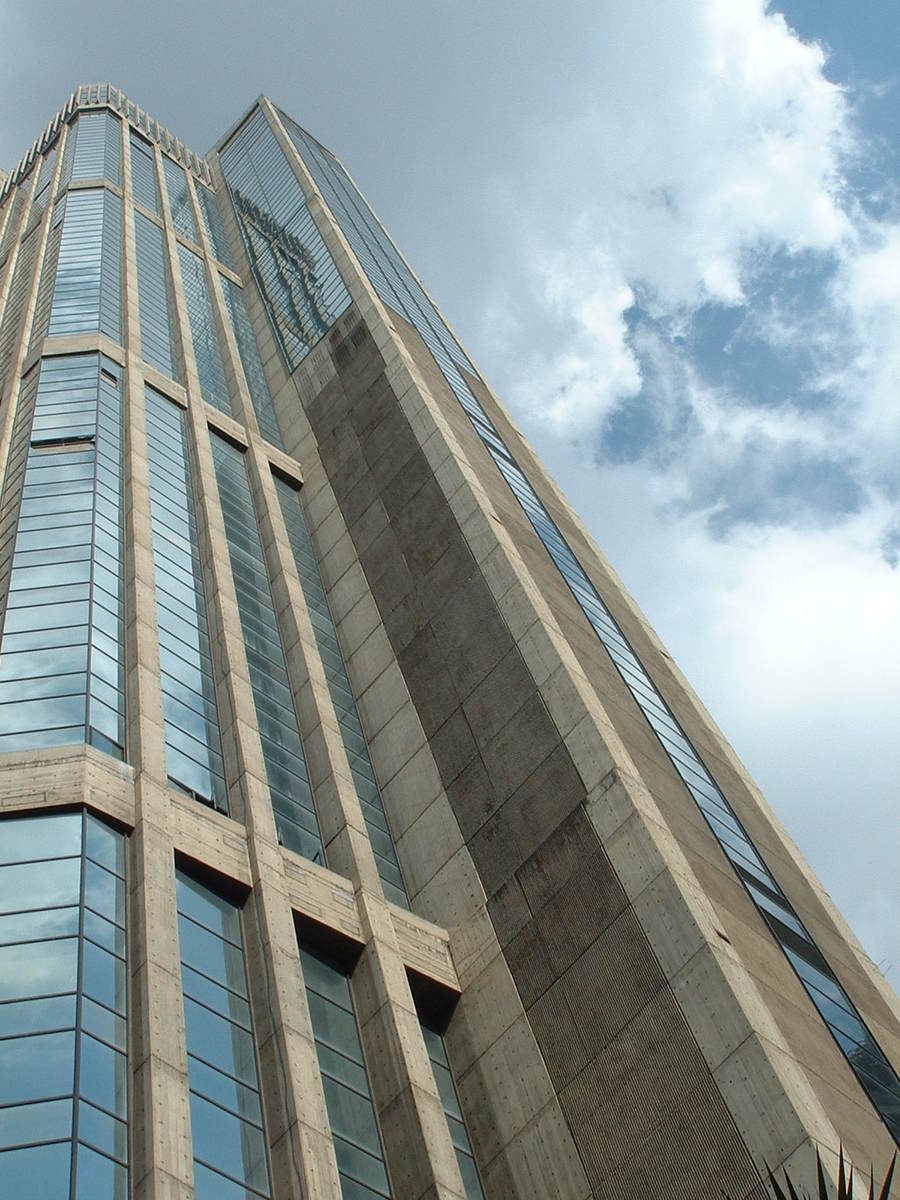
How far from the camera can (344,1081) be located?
23719 millimetres

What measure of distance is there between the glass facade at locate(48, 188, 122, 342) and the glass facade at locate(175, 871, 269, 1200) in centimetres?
2852

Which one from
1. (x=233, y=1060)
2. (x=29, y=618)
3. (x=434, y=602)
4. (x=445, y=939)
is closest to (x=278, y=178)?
(x=434, y=602)

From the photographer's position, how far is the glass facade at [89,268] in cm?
4809

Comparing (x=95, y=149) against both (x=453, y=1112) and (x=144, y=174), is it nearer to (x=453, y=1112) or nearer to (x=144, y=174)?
(x=144, y=174)

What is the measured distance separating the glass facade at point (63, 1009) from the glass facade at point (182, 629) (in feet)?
13.1

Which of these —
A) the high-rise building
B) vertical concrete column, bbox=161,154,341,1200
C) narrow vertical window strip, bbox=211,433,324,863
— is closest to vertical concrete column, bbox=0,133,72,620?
the high-rise building

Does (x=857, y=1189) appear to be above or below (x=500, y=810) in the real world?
below

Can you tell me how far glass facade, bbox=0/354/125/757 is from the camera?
87.9ft

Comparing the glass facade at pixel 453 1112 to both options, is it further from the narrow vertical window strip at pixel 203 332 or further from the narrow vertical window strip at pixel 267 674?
the narrow vertical window strip at pixel 203 332

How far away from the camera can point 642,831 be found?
25.9 meters

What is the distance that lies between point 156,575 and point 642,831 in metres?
14.5

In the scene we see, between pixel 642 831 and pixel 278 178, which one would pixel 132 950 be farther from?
pixel 278 178

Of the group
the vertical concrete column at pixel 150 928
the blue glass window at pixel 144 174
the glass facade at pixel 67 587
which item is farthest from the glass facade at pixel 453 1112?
the blue glass window at pixel 144 174

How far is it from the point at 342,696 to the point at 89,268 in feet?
86.3
